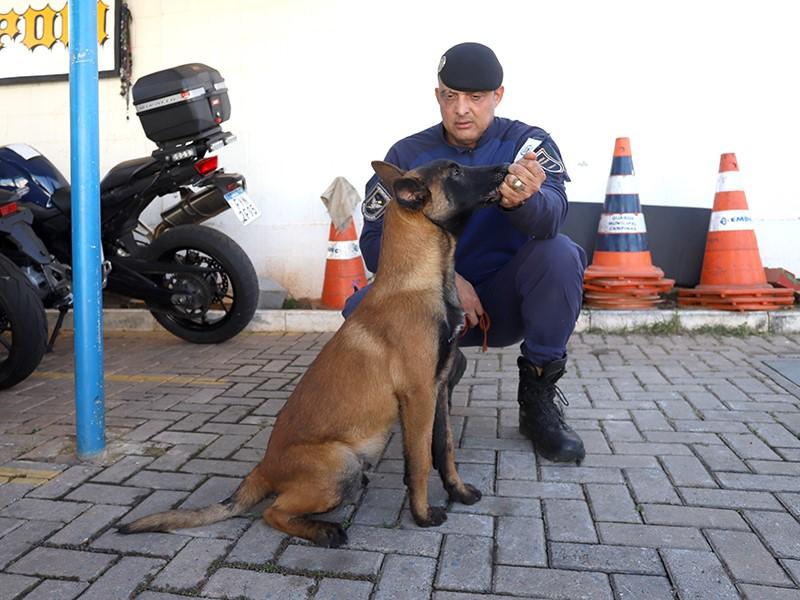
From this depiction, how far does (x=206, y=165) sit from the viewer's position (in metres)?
4.96

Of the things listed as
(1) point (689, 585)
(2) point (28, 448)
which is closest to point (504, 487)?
(1) point (689, 585)

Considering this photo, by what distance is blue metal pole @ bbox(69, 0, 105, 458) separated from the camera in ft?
10.0

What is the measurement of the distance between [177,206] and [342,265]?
1542 millimetres

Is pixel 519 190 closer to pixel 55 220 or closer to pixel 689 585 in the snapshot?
pixel 689 585

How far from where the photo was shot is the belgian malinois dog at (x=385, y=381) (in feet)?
7.97

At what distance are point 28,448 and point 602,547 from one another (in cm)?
274

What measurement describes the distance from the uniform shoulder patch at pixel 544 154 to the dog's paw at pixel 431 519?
5.28 ft

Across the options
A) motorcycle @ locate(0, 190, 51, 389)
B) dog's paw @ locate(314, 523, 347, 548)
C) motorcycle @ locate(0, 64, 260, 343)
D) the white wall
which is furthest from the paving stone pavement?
the white wall

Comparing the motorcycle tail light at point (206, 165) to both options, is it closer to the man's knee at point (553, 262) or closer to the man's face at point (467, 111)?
the man's face at point (467, 111)

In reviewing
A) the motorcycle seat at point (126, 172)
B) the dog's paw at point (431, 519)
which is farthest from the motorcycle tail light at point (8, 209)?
the dog's paw at point (431, 519)

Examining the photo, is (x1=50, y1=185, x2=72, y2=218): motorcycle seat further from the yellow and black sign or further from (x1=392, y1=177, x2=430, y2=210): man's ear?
(x1=392, y1=177, x2=430, y2=210): man's ear

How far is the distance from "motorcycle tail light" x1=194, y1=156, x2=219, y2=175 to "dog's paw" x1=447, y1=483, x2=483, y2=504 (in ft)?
10.6

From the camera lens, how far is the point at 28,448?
11.1 feet

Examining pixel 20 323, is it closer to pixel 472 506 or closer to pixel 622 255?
pixel 472 506
